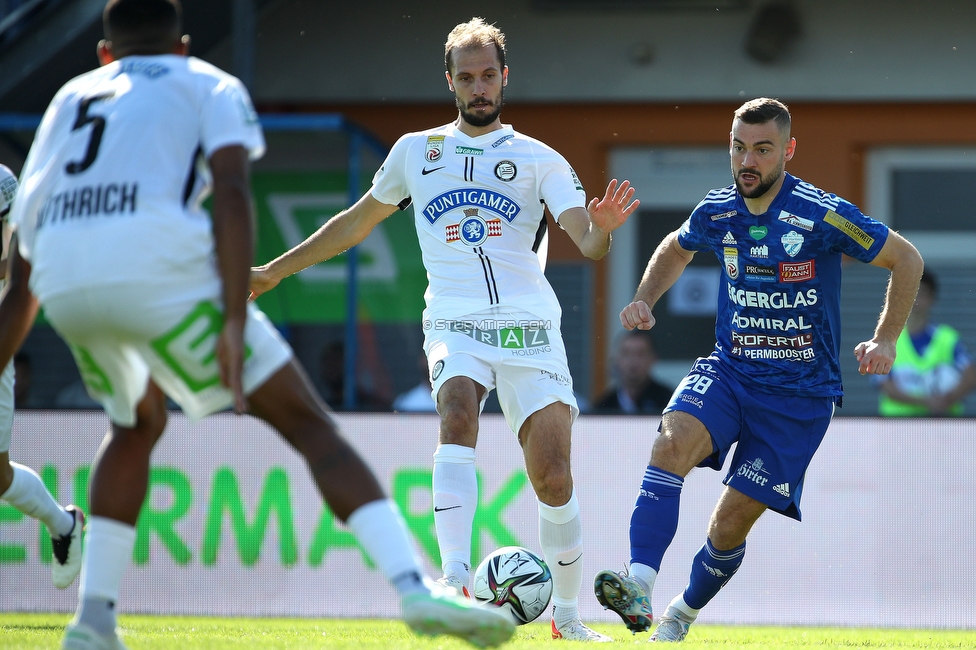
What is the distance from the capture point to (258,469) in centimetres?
831

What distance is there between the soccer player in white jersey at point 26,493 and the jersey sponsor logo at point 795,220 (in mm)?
3716

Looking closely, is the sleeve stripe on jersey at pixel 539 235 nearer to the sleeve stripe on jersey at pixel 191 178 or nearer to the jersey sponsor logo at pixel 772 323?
the jersey sponsor logo at pixel 772 323

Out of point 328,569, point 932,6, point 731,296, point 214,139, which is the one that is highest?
point 932,6

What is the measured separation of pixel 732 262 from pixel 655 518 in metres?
1.18

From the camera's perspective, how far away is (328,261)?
1319 centimetres

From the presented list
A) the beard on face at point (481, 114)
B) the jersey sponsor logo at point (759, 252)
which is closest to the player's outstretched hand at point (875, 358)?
the jersey sponsor logo at point (759, 252)

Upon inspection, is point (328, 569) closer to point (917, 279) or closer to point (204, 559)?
point (204, 559)

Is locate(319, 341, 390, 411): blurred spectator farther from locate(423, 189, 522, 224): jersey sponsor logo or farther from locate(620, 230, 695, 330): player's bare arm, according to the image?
locate(423, 189, 522, 224): jersey sponsor logo

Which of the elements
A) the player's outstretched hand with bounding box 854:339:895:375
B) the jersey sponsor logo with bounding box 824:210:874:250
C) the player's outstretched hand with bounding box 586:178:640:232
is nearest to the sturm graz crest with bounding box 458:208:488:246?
the player's outstretched hand with bounding box 586:178:640:232

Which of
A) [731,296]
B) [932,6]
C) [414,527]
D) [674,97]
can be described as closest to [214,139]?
[731,296]

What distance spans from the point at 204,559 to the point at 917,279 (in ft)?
16.2

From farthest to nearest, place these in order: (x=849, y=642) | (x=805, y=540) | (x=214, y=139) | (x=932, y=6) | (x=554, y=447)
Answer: (x=932, y=6) < (x=805, y=540) < (x=849, y=642) < (x=554, y=447) < (x=214, y=139)

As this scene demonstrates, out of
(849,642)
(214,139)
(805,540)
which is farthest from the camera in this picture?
(805,540)

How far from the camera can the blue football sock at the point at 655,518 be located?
5.27 meters
